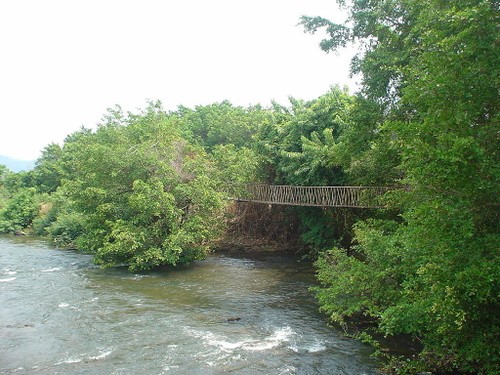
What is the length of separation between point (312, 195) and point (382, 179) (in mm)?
4321

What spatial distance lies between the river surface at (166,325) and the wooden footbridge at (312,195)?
309cm

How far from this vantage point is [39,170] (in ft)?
132

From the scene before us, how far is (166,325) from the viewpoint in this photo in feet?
34.8

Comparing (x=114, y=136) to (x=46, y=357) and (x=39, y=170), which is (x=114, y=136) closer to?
(x=46, y=357)

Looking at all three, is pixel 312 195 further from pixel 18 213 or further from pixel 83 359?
pixel 18 213

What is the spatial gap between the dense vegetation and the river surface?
40.7 inches

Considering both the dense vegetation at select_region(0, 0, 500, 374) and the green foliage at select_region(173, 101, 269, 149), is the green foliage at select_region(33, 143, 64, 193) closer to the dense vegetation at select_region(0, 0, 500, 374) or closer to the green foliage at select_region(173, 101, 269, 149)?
the dense vegetation at select_region(0, 0, 500, 374)

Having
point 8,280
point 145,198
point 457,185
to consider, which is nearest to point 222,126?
point 145,198

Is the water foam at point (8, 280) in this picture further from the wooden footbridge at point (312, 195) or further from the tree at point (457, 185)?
the tree at point (457, 185)

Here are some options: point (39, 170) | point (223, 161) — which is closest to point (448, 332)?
point (223, 161)

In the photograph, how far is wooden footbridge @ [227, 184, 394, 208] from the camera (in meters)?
Answer: 14.7

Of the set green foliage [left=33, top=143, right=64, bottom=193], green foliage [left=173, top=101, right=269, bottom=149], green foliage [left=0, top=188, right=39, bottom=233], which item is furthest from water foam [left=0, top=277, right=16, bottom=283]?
green foliage [left=33, top=143, right=64, bottom=193]

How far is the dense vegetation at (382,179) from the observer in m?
6.11

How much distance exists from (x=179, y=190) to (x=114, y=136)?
451 centimetres
